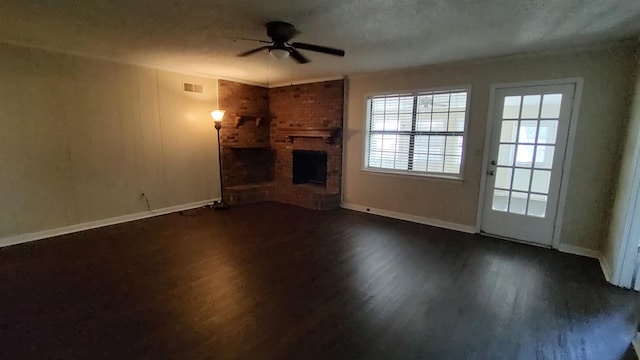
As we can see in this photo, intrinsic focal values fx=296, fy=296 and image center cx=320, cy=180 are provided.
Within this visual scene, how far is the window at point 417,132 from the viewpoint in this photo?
4.32m

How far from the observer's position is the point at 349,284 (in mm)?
2693

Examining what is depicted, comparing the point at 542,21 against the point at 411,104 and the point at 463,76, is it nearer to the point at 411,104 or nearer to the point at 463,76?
the point at 463,76

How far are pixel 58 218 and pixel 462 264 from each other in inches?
199

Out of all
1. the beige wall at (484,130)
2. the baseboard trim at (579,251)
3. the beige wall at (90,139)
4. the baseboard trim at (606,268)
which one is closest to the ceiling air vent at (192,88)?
the beige wall at (90,139)

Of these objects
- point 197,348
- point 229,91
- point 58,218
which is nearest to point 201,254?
point 197,348

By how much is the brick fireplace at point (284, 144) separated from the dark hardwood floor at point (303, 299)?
188 centimetres

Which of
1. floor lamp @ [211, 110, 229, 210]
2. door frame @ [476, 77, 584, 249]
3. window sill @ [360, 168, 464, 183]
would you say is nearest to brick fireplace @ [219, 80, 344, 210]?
floor lamp @ [211, 110, 229, 210]

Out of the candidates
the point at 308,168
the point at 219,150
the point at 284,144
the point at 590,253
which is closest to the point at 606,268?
the point at 590,253

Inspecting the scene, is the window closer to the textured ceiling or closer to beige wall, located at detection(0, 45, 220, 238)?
the textured ceiling

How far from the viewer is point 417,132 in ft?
15.3

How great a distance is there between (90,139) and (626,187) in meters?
6.25

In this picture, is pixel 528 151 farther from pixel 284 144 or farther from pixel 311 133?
pixel 284 144

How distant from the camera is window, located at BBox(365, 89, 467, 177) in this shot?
4.32 metres

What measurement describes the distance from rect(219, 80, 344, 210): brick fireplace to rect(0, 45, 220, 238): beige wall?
0.58m
